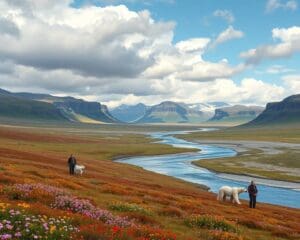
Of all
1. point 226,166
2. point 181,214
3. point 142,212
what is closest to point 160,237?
point 142,212

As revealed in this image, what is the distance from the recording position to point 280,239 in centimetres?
2181

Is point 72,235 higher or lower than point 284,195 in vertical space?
higher

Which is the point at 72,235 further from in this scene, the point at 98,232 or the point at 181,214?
the point at 181,214

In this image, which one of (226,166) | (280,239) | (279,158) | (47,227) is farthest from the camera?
(279,158)

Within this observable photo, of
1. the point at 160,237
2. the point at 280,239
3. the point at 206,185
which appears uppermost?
the point at 160,237

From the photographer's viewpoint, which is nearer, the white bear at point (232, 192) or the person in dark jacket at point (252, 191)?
the person in dark jacket at point (252, 191)

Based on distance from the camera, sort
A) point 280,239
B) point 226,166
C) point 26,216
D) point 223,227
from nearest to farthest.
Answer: point 26,216 < point 223,227 < point 280,239 < point 226,166

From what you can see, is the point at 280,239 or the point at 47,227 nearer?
the point at 47,227

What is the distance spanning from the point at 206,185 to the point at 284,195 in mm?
14331

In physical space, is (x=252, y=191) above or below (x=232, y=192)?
above

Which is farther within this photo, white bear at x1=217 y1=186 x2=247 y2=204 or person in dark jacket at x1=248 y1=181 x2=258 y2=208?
white bear at x1=217 y1=186 x2=247 y2=204

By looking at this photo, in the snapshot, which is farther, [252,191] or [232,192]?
[232,192]

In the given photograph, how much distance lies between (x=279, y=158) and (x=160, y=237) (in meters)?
122

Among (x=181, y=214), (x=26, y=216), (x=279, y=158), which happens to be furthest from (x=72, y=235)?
(x=279, y=158)
